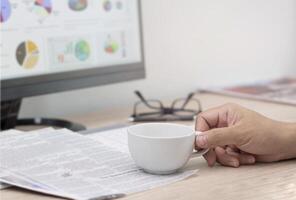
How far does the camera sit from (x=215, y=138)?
730 mm

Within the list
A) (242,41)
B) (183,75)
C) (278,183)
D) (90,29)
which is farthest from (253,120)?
(242,41)

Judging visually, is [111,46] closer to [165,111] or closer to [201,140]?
[165,111]

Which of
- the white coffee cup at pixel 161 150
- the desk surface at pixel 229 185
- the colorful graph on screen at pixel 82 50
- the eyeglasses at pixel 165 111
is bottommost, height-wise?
the desk surface at pixel 229 185

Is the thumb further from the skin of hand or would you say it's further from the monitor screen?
the monitor screen

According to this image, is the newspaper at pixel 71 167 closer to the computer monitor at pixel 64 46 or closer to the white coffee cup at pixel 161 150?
the white coffee cup at pixel 161 150

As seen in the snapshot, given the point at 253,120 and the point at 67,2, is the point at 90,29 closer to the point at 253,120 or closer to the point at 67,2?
the point at 67,2

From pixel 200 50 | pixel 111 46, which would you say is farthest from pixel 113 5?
pixel 200 50

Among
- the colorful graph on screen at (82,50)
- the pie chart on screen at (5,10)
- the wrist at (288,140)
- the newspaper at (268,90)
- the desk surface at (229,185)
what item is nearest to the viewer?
the desk surface at (229,185)

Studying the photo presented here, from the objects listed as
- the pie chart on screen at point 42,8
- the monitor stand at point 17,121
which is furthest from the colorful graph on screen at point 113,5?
the monitor stand at point 17,121

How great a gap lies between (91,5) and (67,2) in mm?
56

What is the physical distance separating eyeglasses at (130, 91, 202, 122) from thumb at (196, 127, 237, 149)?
14.2 inches

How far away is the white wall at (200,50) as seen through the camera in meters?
1.30

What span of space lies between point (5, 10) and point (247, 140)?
49 cm

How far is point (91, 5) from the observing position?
106 centimetres
